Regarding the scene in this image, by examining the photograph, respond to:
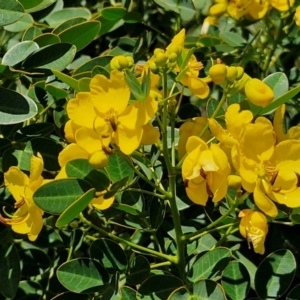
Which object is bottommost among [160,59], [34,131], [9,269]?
[9,269]

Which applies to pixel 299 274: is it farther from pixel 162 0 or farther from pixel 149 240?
pixel 162 0

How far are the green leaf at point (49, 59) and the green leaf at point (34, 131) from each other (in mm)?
119

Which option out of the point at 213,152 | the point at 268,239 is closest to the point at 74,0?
the point at 268,239

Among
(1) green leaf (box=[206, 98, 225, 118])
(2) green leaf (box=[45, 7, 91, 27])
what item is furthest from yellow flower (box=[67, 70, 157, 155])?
(2) green leaf (box=[45, 7, 91, 27])

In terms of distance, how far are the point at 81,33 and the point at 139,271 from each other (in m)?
0.53

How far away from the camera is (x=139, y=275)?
1366mm

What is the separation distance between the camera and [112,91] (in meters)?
1.19

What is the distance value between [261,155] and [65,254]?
2.06 feet

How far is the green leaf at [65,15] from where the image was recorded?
1.83 metres

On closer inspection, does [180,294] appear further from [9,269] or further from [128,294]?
[9,269]

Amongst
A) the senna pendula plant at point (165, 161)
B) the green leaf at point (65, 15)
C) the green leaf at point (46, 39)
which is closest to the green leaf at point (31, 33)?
the green leaf at point (46, 39)

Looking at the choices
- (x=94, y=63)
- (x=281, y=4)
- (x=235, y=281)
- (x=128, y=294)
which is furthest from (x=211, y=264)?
(x=281, y=4)

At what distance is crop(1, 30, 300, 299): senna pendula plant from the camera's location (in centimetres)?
117

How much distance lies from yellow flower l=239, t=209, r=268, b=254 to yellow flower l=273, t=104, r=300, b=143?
0.49ft
